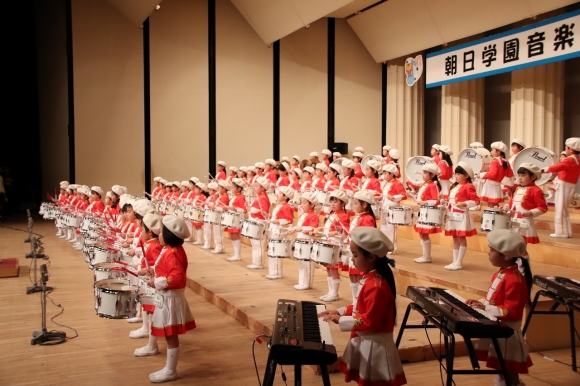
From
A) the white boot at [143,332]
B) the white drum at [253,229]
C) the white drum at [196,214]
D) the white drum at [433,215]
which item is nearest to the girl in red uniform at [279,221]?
the white drum at [253,229]

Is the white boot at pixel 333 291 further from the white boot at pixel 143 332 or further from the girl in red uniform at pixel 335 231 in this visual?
the white boot at pixel 143 332

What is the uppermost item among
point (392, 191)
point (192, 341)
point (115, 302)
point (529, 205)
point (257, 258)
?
point (392, 191)

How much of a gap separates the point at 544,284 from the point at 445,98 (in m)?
9.84

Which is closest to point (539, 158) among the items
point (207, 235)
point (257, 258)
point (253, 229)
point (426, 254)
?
point (426, 254)

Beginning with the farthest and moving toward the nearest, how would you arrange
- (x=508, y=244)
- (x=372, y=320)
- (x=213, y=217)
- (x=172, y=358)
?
(x=213, y=217), (x=172, y=358), (x=508, y=244), (x=372, y=320)

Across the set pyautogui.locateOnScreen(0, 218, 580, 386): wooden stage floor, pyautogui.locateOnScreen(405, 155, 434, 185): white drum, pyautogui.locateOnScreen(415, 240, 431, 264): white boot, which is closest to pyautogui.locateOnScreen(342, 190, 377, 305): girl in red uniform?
pyautogui.locateOnScreen(0, 218, 580, 386): wooden stage floor

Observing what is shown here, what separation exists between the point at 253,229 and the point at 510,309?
16.5 feet

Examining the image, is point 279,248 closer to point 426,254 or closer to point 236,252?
point 426,254

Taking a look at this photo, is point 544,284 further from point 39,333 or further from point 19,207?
point 19,207

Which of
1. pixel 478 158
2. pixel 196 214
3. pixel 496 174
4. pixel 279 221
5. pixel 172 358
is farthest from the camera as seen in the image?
pixel 196 214

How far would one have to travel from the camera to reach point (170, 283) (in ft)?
14.8

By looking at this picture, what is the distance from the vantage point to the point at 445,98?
1395cm

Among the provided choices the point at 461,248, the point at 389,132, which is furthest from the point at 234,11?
the point at 461,248

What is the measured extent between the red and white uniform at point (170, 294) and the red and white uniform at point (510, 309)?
7.38 ft
